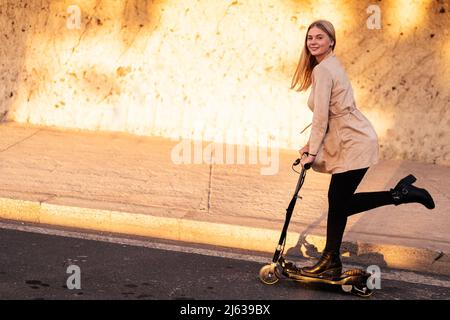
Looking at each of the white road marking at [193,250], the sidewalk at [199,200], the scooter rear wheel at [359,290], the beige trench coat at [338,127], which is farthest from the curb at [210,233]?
the beige trench coat at [338,127]

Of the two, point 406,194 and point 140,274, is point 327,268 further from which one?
point 140,274

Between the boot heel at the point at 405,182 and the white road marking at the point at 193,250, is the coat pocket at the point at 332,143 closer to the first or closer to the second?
the boot heel at the point at 405,182

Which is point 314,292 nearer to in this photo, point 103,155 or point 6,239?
point 6,239

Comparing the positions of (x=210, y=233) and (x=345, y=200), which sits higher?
(x=345, y=200)

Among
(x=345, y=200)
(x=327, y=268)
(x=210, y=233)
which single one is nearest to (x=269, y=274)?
(x=327, y=268)

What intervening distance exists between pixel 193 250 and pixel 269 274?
3.42 ft

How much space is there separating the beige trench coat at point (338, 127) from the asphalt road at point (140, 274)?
0.87m

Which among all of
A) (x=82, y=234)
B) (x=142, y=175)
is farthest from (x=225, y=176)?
(x=82, y=234)

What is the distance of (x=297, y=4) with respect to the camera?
10.5 meters

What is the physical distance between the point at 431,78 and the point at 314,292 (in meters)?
4.73

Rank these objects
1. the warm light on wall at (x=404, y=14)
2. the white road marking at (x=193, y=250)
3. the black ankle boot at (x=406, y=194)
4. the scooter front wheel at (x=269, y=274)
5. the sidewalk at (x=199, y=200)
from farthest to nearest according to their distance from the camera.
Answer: the warm light on wall at (x=404, y=14), the sidewalk at (x=199, y=200), the white road marking at (x=193, y=250), the scooter front wheel at (x=269, y=274), the black ankle boot at (x=406, y=194)

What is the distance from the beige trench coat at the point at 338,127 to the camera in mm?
5852

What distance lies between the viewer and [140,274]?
20.7ft
